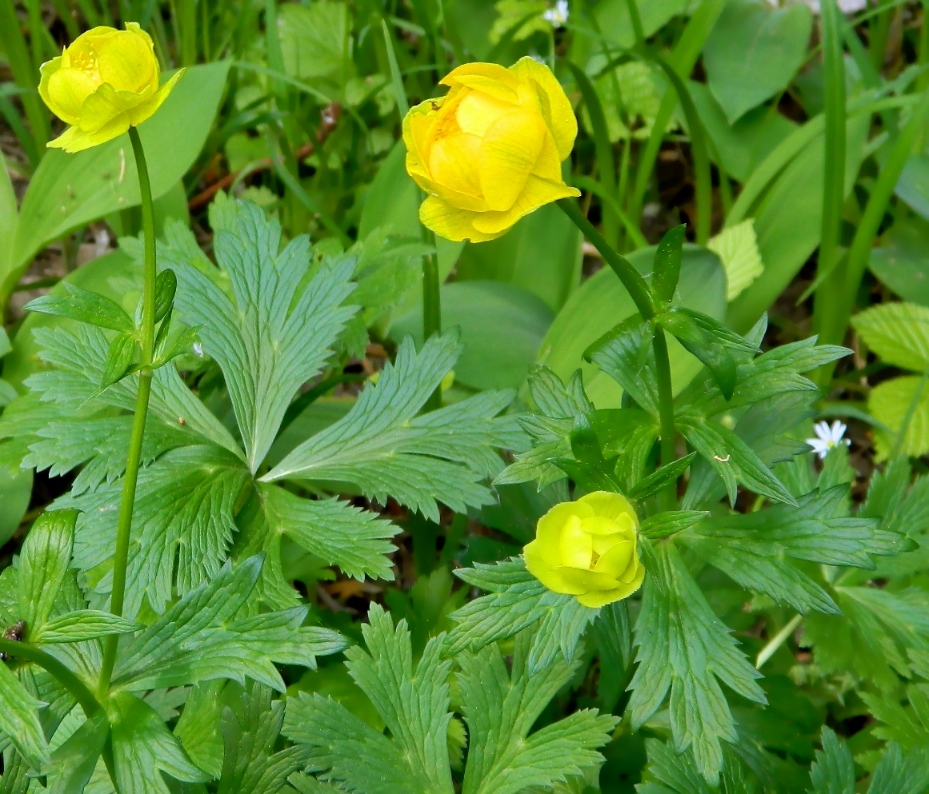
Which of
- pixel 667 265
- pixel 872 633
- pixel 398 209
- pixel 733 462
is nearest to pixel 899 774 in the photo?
pixel 872 633

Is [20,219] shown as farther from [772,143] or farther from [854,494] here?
[854,494]

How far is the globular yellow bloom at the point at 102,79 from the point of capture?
2.52 ft

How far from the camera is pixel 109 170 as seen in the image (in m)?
1.68

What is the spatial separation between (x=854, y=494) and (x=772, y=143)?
2.60ft

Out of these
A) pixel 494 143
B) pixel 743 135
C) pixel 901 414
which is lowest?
pixel 901 414

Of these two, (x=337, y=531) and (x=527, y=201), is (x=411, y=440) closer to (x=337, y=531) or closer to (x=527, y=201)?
(x=337, y=531)

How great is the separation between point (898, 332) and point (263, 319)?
123 centimetres

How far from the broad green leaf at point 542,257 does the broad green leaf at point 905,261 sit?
62 cm

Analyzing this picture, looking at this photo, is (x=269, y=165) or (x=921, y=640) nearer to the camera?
(x=921, y=640)

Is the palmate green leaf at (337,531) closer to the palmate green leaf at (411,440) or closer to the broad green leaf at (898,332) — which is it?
the palmate green leaf at (411,440)

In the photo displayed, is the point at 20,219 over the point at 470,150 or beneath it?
beneath

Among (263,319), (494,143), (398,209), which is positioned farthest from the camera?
(398,209)

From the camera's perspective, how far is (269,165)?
200 centimetres

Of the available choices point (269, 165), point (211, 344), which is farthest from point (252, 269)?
point (269, 165)
